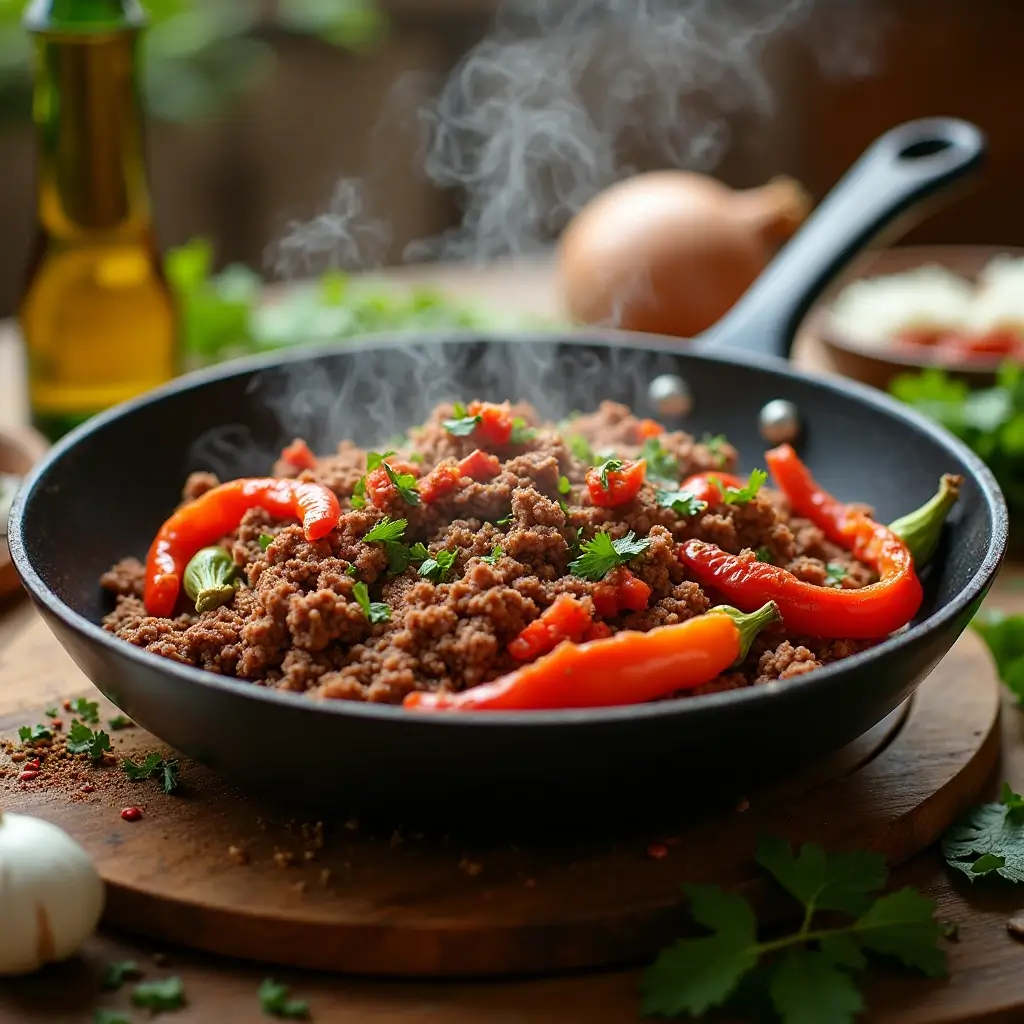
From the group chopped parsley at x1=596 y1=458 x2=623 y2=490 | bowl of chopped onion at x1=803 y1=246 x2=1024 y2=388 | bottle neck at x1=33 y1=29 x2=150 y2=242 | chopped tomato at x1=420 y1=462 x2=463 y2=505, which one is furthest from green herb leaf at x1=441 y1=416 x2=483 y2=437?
bowl of chopped onion at x1=803 y1=246 x2=1024 y2=388

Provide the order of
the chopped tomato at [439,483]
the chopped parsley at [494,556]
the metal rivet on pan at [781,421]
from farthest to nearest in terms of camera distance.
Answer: the metal rivet on pan at [781,421]
the chopped tomato at [439,483]
the chopped parsley at [494,556]

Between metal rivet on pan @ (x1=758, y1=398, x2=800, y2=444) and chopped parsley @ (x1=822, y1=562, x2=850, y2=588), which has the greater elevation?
metal rivet on pan @ (x1=758, y1=398, x2=800, y2=444)

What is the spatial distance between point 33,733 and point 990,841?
4.58ft

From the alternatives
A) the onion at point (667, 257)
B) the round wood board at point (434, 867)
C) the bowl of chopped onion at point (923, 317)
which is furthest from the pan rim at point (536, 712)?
the onion at point (667, 257)

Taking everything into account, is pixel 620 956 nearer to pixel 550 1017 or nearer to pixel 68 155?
pixel 550 1017

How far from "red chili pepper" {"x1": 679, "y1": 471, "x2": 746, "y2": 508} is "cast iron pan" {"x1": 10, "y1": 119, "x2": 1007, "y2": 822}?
0.37m

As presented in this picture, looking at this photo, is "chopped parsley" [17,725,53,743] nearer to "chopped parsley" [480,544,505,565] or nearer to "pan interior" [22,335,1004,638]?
"pan interior" [22,335,1004,638]

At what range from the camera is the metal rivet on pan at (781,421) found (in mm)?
2633

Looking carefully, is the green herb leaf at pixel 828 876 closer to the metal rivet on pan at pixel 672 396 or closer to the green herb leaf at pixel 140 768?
the green herb leaf at pixel 140 768

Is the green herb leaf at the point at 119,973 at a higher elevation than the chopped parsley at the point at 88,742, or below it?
below

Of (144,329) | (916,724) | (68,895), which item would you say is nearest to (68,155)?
(144,329)

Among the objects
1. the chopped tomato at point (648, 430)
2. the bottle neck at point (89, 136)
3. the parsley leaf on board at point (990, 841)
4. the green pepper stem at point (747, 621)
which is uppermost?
the bottle neck at point (89, 136)

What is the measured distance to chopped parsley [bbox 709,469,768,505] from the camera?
6.80 feet

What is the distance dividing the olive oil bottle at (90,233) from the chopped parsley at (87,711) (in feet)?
4.44
